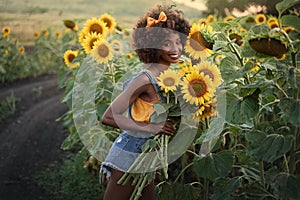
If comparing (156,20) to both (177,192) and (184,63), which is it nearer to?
(184,63)

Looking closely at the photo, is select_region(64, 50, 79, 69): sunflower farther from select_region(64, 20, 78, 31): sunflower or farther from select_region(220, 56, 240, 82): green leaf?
select_region(220, 56, 240, 82): green leaf

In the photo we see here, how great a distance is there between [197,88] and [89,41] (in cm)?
92

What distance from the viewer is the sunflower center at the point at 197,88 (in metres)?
1.95

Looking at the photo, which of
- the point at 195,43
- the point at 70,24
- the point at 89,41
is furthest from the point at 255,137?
the point at 70,24

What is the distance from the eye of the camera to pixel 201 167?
2150 millimetres

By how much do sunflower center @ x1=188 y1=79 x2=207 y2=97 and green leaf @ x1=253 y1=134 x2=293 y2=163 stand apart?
10.9 inches

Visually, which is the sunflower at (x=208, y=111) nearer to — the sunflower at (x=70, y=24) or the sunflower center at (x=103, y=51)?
the sunflower center at (x=103, y=51)

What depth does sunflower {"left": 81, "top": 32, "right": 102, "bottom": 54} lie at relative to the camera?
106 inches

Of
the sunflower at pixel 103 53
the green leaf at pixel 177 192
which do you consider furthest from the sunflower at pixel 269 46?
the sunflower at pixel 103 53

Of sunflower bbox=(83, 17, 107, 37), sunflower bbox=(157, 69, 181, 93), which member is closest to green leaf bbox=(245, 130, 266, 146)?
sunflower bbox=(157, 69, 181, 93)

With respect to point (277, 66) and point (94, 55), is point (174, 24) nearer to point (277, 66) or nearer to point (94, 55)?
point (277, 66)

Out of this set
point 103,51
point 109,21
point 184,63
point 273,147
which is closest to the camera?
point 273,147

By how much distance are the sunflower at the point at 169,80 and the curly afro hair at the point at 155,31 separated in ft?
0.45

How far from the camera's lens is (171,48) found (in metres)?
2.06
